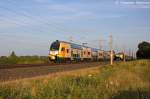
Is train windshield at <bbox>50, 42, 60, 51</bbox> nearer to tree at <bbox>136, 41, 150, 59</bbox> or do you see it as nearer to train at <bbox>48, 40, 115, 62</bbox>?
train at <bbox>48, 40, 115, 62</bbox>

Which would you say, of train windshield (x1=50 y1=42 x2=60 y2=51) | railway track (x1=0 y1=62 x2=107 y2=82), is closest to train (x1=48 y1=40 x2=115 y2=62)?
train windshield (x1=50 y1=42 x2=60 y2=51)

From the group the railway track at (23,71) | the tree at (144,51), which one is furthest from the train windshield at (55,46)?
the tree at (144,51)

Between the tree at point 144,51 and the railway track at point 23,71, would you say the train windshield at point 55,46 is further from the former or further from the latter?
the tree at point 144,51

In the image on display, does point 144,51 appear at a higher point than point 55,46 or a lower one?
higher

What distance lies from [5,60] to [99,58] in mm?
28855

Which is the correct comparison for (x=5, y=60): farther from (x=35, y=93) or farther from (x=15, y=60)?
(x=35, y=93)

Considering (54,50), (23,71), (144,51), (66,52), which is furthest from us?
(144,51)

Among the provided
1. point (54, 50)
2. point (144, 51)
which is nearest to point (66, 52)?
point (54, 50)

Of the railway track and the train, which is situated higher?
the train

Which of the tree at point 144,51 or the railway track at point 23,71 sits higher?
the tree at point 144,51

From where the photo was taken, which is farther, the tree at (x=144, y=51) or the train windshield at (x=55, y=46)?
the tree at (x=144, y=51)

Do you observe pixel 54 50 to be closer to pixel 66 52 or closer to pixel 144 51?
pixel 66 52

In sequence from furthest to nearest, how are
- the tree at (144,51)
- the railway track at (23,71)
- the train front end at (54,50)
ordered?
1. the tree at (144,51)
2. the train front end at (54,50)
3. the railway track at (23,71)

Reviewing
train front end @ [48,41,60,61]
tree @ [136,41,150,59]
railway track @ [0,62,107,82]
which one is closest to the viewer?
railway track @ [0,62,107,82]
